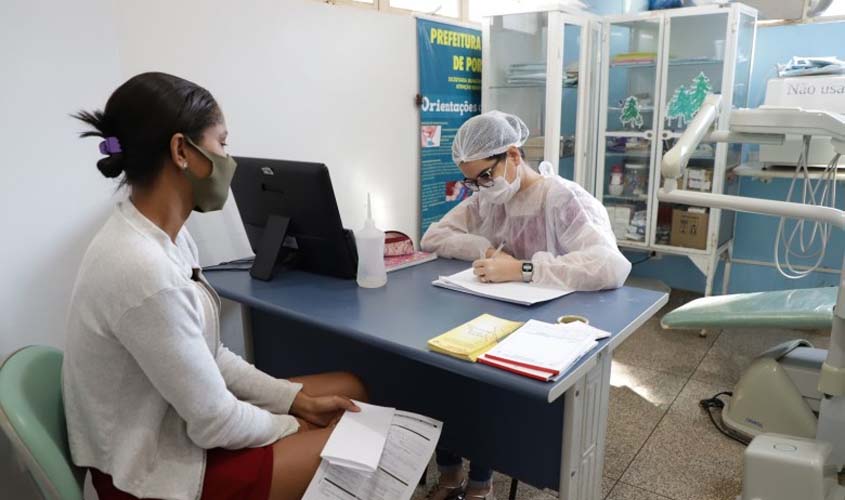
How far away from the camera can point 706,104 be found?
173 cm

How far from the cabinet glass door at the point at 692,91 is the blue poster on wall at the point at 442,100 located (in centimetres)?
108

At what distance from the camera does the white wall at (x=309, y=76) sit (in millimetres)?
2072

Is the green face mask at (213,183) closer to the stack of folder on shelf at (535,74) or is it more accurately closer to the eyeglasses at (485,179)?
the eyeglasses at (485,179)

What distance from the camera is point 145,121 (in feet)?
3.60

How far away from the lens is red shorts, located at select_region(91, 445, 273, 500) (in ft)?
3.74

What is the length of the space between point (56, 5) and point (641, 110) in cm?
296

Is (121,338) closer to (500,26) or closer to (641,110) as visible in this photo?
(500,26)

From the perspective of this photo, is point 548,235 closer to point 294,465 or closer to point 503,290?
point 503,290

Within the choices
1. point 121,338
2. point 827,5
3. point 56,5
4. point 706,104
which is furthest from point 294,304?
point 827,5

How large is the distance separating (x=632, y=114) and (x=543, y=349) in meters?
2.70

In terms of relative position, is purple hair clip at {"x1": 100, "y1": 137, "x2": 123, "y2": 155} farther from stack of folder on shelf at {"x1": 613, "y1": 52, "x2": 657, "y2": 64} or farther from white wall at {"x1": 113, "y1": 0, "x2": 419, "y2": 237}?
stack of folder on shelf at {"x1": 613, "y1": 52, "x2": 657, "y2": 64}

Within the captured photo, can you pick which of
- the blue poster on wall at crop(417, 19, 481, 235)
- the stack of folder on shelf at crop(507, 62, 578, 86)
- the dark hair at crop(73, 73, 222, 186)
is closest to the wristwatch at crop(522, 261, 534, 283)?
the dark hair at crop(73, 73, 222, 186)

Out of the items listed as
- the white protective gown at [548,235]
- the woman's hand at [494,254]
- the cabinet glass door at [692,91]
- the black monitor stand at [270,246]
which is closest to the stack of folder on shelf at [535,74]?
the cabinet glass door at [692,91]

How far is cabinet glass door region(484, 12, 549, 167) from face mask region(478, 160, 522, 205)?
4.92 feet
